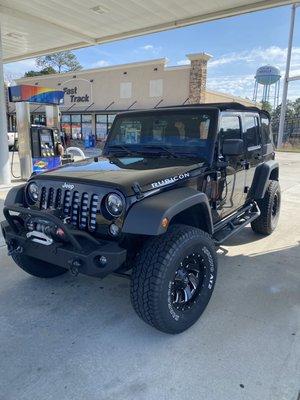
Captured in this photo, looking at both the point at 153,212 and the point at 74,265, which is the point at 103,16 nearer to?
the point at 153,212

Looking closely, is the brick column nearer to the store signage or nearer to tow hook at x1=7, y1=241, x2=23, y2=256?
the store signage

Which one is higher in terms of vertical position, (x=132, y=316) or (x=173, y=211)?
→ (x=173, y=211)

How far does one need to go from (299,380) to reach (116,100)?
2427 centimetres

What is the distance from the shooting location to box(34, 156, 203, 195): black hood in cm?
270

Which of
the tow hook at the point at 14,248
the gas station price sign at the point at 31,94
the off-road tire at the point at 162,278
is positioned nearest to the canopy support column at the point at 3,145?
the gas station price sign at the point at 31,94

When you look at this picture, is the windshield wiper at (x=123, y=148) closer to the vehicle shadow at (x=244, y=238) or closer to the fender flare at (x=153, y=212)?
the fender flare at (x=153, y=212)

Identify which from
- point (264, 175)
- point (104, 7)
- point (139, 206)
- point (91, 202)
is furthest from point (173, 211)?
point (104, 7)

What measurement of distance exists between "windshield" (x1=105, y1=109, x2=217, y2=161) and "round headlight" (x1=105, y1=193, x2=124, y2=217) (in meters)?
1.15

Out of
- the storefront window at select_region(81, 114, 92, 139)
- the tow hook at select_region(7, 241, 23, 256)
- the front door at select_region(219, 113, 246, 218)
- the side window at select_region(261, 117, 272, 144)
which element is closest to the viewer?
the tow hook at select_region(7, 241, 23, 256)

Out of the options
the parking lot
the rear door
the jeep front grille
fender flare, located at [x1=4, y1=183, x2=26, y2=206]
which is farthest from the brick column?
the jeep front grille

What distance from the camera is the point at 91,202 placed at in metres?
2.70

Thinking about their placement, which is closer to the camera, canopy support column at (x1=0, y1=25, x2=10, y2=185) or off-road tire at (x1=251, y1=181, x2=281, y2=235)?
off-road tire at (x1=251, y1=181, x2=281, y2=235)

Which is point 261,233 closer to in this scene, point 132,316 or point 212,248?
point 212,248

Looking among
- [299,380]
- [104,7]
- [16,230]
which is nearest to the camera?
[299,380]
